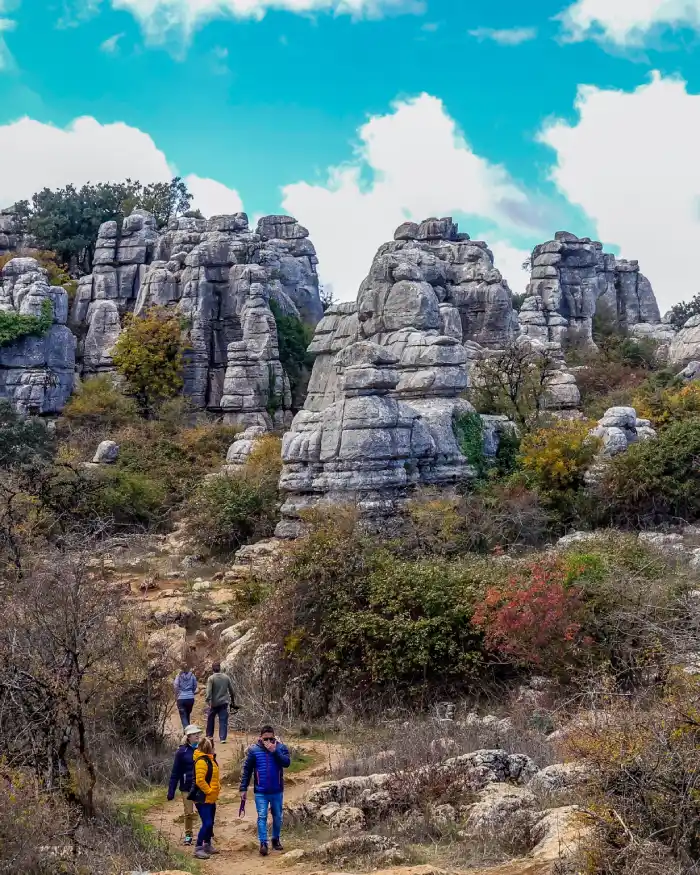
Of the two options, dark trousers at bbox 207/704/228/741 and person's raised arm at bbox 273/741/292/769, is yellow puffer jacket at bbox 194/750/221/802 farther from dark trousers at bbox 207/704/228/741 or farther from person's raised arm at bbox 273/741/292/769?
dark trousers at bbox 207/704/228/741

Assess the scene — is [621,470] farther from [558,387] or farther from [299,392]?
[299,392]

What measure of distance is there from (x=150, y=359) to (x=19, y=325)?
170 inches

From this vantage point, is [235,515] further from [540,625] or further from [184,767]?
[184,767]

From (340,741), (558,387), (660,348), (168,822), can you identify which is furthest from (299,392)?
(168,822)

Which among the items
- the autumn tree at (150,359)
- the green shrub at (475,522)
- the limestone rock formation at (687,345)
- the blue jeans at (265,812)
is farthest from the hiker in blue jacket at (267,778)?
the autumn tree at (150,359)

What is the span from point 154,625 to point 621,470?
946 cm

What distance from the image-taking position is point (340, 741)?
13.3 meters

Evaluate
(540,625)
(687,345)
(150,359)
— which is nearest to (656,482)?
(540,625)

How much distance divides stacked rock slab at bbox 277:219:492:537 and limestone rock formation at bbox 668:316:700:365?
1010cm

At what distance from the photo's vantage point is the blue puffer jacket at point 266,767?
9086 millimetres

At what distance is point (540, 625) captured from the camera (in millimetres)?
13320

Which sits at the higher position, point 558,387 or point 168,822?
point 558,387

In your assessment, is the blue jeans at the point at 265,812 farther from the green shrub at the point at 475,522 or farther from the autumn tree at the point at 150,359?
the autumn tree at the point at 150,359

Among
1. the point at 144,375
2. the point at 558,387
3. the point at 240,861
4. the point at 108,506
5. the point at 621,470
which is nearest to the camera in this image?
the point at 240,861
